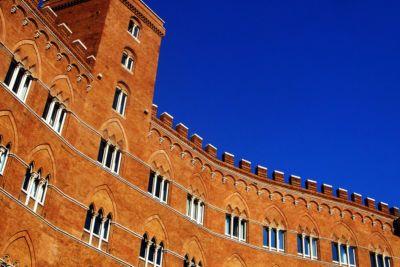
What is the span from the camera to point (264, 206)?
3225 centimetres

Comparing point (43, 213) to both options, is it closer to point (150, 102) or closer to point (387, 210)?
point (150, 102)

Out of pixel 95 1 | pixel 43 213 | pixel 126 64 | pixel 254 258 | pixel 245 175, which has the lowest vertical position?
pixel 43 213

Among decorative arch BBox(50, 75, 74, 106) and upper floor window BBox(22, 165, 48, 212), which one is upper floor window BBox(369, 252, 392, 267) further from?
upper floor window BBox(22, 165, 48, 212)

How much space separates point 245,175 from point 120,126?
9.37 metres

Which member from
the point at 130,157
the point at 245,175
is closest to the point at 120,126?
the point at 130,157

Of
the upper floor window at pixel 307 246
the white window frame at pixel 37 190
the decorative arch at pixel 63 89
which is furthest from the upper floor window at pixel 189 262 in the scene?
the decorative arch at pixel 63 89

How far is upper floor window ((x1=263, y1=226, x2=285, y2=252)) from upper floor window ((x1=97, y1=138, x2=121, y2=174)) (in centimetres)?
1026

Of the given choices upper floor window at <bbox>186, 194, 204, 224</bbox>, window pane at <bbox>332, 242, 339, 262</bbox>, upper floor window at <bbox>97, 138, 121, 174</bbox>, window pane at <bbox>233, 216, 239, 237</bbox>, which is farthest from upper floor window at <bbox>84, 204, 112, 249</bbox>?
window pane at <bbox>332, 242, 339, 262</bbox>

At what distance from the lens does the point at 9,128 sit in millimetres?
20188

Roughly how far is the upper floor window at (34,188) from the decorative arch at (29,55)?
4187 mm

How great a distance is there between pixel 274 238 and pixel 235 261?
331cm

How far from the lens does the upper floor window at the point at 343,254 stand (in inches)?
1268

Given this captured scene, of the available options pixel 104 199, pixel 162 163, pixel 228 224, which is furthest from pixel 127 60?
pixel 228 224

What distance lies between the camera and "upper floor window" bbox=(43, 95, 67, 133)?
22.8 m
